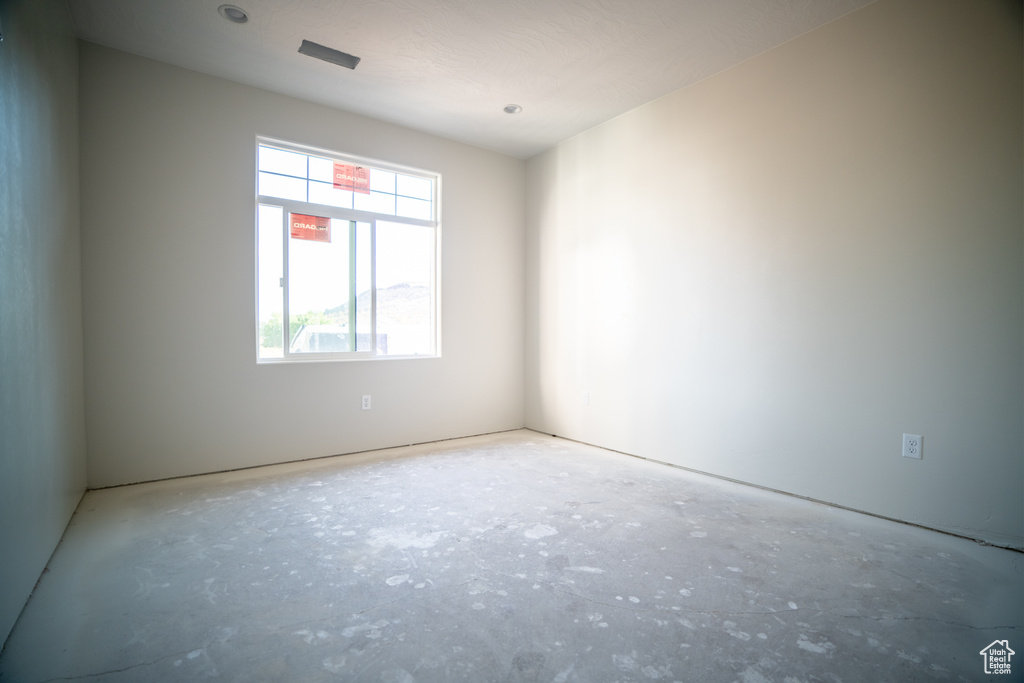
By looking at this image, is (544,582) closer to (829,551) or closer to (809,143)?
(829,551)

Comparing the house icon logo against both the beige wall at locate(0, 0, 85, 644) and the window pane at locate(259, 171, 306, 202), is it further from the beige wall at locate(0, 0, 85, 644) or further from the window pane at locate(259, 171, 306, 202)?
the window pane at locate(259, 171, 306, 202)

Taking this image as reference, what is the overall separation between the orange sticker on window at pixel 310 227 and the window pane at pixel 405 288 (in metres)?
0.45

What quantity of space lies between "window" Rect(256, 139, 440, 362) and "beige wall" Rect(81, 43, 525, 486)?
12 centimetres

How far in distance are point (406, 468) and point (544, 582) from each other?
1.87 m

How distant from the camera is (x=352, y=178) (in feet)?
13.4

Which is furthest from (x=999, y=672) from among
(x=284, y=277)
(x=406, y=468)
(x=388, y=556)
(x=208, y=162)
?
(x=208, y=162)

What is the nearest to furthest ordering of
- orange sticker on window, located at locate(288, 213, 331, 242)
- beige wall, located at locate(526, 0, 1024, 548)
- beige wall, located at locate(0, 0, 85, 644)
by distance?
beige wall, located at locate(0, 0, 85, 644)
beige wall, located at locate(526, 0, 1024, 548)
orange sticker on window, located at locate(288, 213, 331, 242)

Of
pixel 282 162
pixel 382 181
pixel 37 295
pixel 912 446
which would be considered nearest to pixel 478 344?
pixel 382 181

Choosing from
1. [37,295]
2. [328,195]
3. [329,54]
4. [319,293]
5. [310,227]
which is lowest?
[37,295]

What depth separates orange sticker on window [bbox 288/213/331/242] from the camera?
380cm

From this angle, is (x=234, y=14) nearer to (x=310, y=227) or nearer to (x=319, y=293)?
(x=310, y=227)

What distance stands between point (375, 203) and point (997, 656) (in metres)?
4.32

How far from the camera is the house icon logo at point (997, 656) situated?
1.45m

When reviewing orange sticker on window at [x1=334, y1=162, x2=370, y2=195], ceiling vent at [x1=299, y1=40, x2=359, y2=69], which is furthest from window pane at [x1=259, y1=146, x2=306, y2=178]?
ceiling vent at [x1=299, y1=40, x2=359, y2=69]
